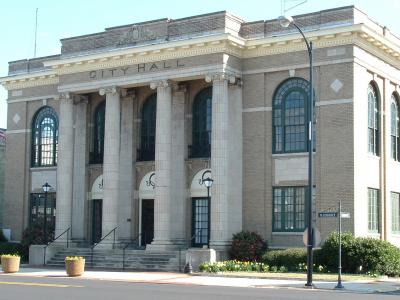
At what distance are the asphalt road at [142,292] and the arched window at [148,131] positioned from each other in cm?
1555

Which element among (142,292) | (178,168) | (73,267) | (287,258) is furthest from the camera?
(178,168)

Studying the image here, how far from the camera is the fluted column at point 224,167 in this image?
3900cm

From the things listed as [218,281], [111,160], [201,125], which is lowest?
[218,281]

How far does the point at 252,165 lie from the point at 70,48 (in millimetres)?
13654

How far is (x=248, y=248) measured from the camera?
38.0 meters

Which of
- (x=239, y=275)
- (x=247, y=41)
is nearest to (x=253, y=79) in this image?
(x=247, y=41)

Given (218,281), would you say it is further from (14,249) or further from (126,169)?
(14,249)

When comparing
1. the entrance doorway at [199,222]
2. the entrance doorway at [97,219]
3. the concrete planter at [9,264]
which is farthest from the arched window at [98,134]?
the concrete planter at [9,264]

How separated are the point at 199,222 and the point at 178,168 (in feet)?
10.4

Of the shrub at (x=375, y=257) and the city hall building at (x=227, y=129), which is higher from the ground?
the city hall building at (x=227, y=129)

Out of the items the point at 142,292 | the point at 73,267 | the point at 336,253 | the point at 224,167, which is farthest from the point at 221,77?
the point at 142,292

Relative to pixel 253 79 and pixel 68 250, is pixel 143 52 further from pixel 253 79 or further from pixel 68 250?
pixel 68 250

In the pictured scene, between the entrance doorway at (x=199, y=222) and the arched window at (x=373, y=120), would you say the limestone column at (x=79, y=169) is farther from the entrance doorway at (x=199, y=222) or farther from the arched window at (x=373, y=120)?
the arched window at (x=373, y=120)

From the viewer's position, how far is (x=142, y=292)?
81.0 ft
